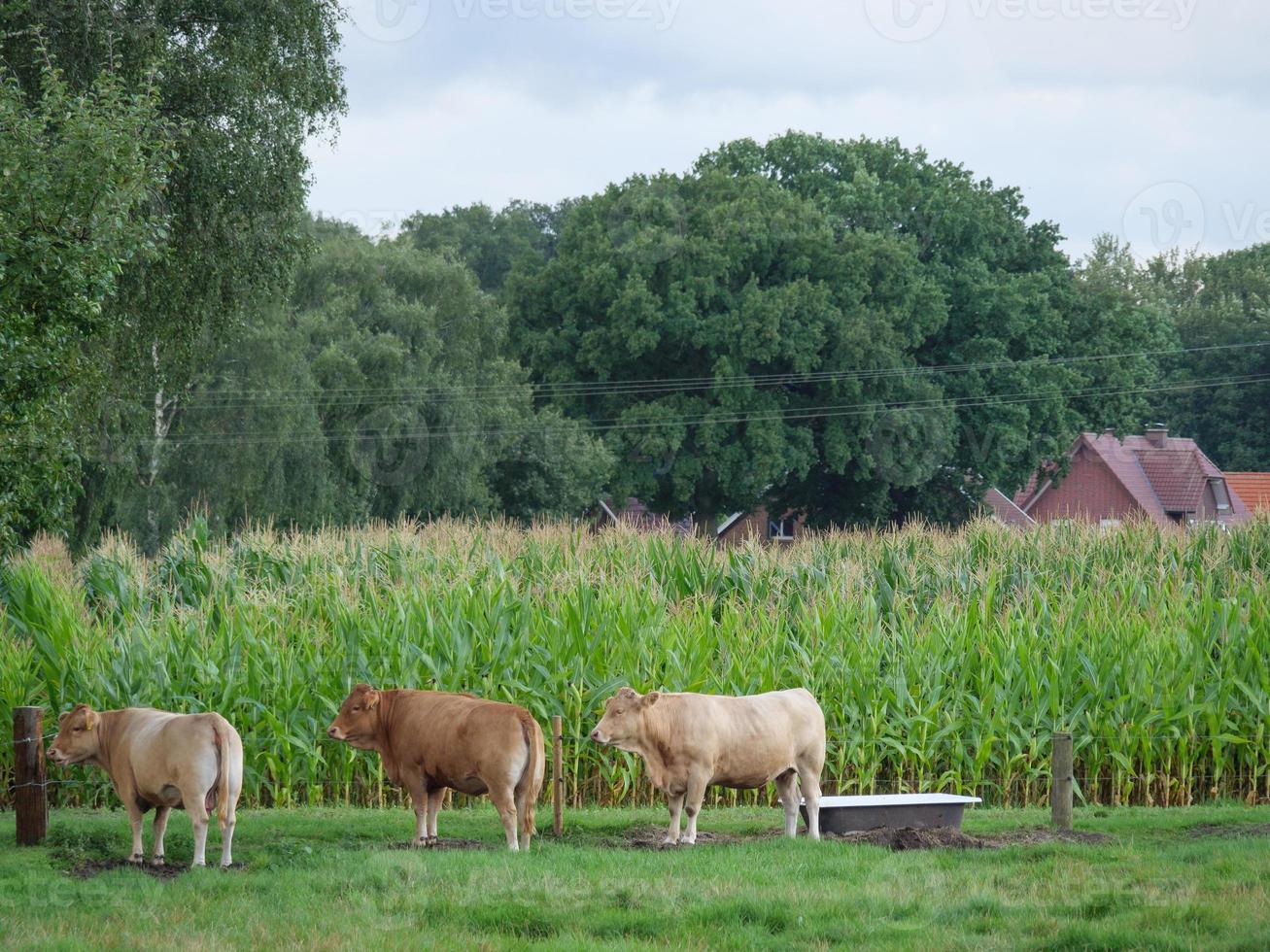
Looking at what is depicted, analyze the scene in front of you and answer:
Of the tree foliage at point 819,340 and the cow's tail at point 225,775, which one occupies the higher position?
the tree foliage at point 819,340

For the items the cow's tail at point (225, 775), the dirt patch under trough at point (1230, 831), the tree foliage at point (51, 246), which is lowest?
the dirt patch under trough at point (1230, 831)

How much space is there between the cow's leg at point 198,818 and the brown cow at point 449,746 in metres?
1.31

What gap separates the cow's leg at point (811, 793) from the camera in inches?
455

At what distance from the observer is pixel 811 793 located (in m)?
11.7

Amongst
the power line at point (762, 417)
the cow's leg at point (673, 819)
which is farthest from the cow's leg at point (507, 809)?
the power line at point (762, 417)

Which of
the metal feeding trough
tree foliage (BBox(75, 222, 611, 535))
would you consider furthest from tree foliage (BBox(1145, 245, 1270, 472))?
the metal feeding trough

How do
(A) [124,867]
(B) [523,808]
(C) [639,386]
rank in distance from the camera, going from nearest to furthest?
(A) [124,867]
(B) [523,808]
(C) [639,386]

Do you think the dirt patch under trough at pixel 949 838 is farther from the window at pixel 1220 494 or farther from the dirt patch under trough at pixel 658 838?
the window at pixel 1220 494

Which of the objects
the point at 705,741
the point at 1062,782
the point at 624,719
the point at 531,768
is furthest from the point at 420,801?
the point at 1062,782

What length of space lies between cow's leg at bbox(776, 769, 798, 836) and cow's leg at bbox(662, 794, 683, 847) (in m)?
0.94

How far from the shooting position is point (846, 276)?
163ft

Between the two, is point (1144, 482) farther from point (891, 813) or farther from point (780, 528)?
point (891, 813)

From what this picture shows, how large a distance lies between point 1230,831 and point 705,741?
14.1ft

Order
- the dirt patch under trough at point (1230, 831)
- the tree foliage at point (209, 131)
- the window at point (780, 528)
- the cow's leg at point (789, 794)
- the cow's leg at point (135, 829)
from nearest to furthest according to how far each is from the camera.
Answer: the cow's leg at point (135, 829)
the dirt patch under trough at point (1230, 831)
the cow's leg at point (789, 794)
the tree foliage at point (209, 131)
the window at point (780, 528)
